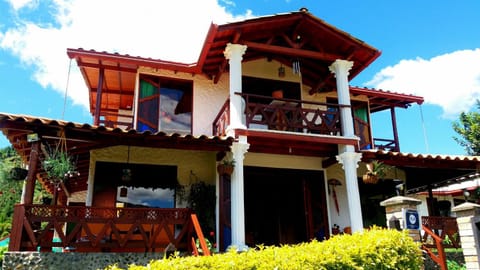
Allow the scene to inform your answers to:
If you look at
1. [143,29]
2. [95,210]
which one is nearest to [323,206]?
[95,210]

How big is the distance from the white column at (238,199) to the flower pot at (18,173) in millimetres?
4505

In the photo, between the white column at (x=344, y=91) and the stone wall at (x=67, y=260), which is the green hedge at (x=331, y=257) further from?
the white column at (x=344, y=91)

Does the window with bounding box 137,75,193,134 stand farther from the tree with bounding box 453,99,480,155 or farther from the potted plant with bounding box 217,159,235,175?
the tree with bounding box 453,99,480,155

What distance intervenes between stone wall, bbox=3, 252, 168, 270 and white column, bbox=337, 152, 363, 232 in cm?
509

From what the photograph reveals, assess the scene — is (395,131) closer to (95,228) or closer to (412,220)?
(412,220)

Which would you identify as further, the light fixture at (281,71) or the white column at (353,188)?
the light fixture at (281,71)

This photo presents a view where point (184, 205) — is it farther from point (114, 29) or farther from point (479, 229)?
point (114, 29)

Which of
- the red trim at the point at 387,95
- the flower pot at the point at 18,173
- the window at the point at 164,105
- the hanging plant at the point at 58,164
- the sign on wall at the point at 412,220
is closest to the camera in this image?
the sign on wall at the point at 412,220

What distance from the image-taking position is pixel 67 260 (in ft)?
24.9

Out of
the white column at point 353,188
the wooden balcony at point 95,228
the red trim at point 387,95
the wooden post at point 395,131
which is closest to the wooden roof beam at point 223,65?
the white column at point 353,188

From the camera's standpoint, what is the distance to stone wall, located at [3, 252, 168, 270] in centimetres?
720

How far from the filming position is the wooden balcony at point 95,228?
24.8 feet

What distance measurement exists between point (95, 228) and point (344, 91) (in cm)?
741

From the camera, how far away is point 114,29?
23781 mm
